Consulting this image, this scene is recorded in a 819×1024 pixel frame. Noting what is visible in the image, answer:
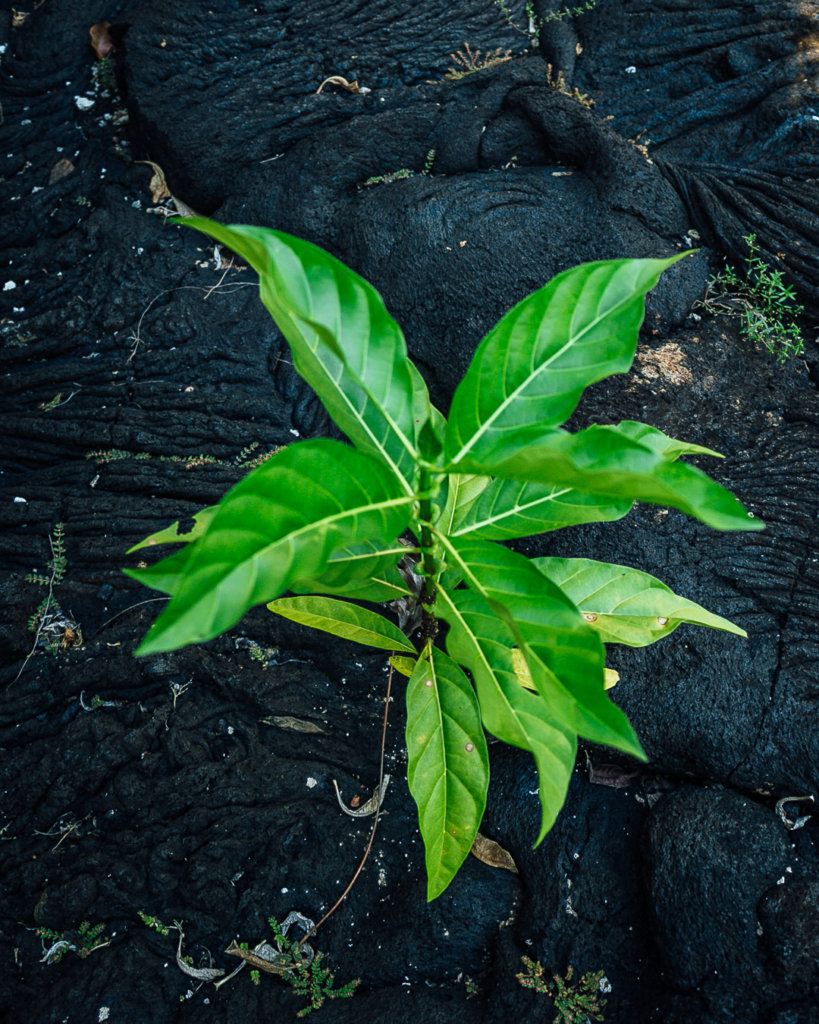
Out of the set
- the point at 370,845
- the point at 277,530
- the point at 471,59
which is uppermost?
the point at 471,59

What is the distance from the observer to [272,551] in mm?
1026

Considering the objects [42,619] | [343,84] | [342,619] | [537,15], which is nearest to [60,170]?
[343,84]

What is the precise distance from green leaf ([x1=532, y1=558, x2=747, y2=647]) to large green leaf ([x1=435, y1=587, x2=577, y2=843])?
345 mm

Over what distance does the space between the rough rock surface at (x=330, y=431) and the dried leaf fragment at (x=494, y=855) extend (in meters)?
0.03

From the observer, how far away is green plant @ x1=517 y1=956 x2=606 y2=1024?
6.21 feet

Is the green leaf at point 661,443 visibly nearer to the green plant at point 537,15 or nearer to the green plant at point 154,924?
the green plant at point 154,924

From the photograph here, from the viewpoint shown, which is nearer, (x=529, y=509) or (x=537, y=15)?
(x=529, y=509)

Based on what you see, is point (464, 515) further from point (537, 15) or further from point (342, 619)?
point (537, 15)

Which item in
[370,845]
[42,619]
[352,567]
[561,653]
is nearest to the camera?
[561,653]

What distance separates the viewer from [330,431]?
2.79 meters

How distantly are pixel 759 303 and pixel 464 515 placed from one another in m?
1.99

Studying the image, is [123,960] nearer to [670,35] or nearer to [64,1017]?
[64,1017]

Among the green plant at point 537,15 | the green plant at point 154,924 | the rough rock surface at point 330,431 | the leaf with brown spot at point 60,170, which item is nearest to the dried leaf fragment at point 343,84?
the rough rock surface at point 330,431

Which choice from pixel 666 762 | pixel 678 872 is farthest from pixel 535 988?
pixel 666 762
